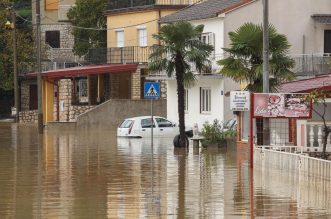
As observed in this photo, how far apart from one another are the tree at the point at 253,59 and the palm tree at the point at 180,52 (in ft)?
23.5

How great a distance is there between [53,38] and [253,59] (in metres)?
49.8

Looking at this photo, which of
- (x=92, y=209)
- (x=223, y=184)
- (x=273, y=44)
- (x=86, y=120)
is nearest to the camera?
(x=92, y=209)

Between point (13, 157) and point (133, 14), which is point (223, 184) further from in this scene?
point (133, 14)

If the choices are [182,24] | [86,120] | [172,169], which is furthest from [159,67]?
[86,120]

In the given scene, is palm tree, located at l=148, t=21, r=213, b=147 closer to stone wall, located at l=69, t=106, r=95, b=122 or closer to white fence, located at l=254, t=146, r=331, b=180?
white fence, located at l=254, t=146, r=331, b=180

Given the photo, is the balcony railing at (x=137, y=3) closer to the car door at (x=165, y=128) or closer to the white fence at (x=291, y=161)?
the car door at (x=165, y=128)

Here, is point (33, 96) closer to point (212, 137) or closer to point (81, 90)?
point (81, 90)

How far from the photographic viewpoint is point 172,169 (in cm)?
3262

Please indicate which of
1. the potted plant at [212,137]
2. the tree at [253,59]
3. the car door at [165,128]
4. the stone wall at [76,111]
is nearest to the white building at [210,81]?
the car door at [165,128]

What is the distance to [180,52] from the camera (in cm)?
4312

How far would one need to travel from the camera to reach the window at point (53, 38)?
83.8 metres

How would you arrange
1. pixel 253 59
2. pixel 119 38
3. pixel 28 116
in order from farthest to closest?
pixel 28 116
pixel 119 38
pixel 253 59

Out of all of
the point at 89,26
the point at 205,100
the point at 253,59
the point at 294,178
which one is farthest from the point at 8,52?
the point at 294,178

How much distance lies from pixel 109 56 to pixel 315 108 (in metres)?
33.4
